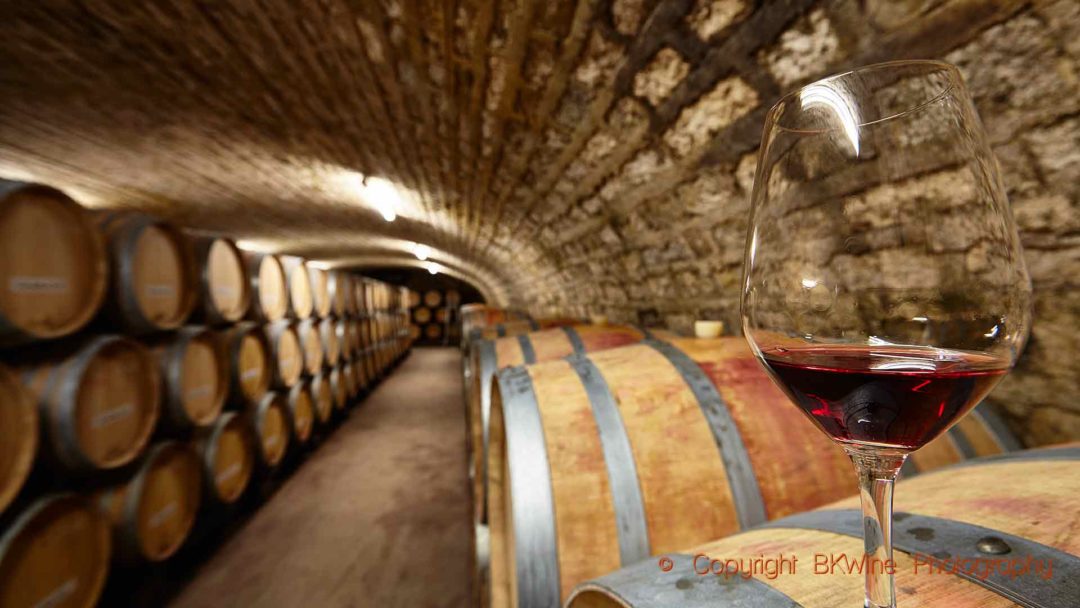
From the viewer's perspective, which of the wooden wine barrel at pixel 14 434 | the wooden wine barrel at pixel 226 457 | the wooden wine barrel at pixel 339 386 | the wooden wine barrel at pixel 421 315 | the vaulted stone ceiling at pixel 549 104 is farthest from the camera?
the wooden wine barrel at pixel 421 315

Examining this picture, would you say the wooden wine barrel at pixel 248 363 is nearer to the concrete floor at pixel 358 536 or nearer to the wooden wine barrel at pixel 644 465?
the concrete floor at pixel 358 536

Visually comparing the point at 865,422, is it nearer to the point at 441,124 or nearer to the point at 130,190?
the point at 441,124

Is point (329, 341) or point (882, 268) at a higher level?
point (882, 268)

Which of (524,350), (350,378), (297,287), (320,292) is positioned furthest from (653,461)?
(350,378)

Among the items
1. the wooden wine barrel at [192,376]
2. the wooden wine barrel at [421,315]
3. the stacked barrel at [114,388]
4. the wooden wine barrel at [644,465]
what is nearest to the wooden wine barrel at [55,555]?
the stacked barrel at [114,388]

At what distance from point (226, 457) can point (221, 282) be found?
1.24 metres

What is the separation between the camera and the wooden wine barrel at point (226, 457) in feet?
9.38

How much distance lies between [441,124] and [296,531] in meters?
3.29

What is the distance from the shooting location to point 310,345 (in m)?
4.62

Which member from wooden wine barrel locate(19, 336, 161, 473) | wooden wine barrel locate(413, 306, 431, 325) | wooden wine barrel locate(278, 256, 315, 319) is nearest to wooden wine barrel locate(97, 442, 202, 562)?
wooden wine barrel locate(19, 336, 161, 473)

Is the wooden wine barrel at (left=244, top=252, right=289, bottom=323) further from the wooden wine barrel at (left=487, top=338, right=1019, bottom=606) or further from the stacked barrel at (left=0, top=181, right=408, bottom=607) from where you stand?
the wooden wine barrel at (left=487, top=338, right=1019, bottom=606)

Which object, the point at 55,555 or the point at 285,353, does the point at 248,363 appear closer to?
the point at 285,353

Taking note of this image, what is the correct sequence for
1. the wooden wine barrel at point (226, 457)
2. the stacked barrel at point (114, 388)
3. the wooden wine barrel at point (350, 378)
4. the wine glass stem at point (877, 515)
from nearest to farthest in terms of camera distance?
1. the wine glass stem at point (877, 515)
2. the stacked barrel at point (114, 388)
3. the wooden wine barrel at point (226, 457)
4. the wooden wine barrel at point (350, 378)

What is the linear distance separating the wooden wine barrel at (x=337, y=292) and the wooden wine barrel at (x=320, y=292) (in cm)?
3
